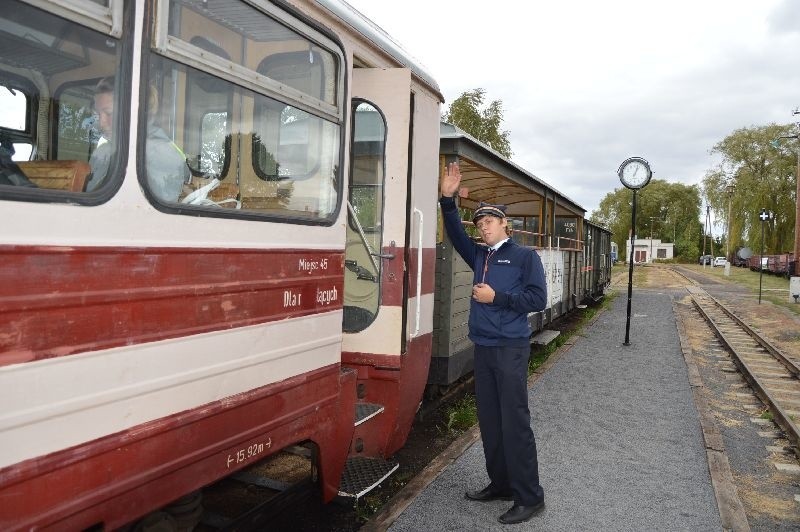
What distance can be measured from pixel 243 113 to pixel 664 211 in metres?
107

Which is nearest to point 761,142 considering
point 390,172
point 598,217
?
point 598,217

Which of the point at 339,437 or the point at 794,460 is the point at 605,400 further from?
the point at 339,437

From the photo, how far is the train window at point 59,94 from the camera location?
1897 millimetres

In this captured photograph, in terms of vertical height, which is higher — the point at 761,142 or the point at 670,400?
the point at 761,142

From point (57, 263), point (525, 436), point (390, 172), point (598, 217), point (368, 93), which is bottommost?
point (525, 436)

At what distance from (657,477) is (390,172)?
3019mm

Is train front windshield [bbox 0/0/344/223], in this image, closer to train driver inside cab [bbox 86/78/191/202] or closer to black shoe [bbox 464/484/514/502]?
train driver inside cab [bbox 86/78/191/202]

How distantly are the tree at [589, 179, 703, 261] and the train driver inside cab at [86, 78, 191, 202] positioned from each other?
9504 centimetres

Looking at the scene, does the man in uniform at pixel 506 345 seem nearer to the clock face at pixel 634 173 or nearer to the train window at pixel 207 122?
the train window at pixel 207 122

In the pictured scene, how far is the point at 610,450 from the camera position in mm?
5289

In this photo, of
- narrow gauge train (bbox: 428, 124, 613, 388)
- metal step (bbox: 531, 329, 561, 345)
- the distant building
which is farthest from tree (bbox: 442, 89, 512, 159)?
the distant building

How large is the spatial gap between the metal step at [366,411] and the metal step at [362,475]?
0.36m

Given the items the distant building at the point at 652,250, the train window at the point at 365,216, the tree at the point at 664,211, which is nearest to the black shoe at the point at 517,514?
the train window at the point at 365,216

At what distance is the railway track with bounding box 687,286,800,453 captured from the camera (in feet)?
22.5
